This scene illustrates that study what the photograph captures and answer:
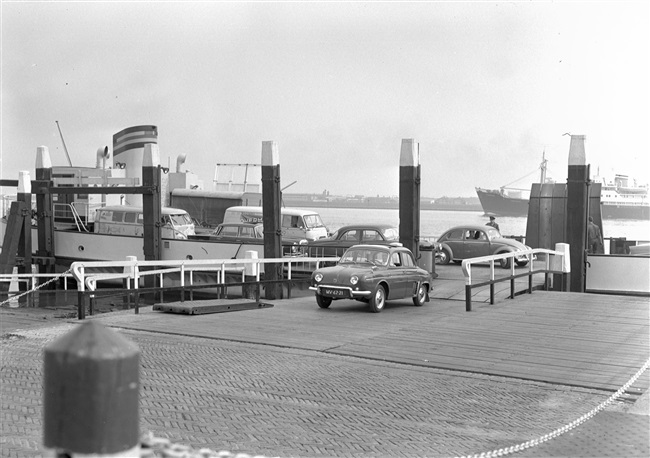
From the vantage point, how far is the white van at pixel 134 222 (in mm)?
27484

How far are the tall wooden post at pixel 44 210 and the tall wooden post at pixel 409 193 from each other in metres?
13.3

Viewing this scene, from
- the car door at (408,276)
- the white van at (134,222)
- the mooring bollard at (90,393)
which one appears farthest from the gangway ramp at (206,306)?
the white van at (134,222)

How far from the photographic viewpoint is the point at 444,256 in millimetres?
25156

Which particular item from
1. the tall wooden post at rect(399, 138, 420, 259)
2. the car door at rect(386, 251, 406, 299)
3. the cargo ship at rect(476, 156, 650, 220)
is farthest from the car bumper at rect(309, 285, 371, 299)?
the cargo ship at rect(476, 156, 650, 220)

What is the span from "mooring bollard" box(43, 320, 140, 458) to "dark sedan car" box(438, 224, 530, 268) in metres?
23.2

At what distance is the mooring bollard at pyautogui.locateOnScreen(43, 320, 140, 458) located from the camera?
1.94 m

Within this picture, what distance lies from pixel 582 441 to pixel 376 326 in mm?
6773

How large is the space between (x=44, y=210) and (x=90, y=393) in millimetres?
26611

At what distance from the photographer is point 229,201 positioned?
3434 cm

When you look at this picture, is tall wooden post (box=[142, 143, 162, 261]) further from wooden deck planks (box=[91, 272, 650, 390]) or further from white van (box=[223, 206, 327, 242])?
wooden deck planks (box=[91, 272, 650, 390])

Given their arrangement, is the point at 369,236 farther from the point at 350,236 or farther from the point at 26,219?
the point at 26,219

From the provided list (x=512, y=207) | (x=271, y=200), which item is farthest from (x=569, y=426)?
(x=512, y=207)

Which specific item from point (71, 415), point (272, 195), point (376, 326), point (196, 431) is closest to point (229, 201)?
point (272, 195)

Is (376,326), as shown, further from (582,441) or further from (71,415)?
(71,415)
